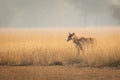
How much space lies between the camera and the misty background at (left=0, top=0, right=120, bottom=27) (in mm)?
3676

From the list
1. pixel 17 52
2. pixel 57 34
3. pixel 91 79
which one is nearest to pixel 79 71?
pixel 91 79

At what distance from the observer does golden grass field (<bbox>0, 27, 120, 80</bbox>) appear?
143 inches

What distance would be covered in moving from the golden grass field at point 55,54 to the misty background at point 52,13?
73 mm

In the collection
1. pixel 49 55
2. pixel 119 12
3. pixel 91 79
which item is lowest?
pixel 91 79

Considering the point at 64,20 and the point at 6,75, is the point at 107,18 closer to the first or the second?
the point at 64,20

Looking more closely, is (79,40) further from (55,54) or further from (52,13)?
(52,13)

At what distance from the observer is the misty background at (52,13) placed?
3676 mm

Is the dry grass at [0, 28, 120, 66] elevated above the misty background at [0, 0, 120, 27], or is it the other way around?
the misty background at [0, 0, 120, 27]

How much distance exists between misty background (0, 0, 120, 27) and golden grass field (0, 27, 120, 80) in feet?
0.24

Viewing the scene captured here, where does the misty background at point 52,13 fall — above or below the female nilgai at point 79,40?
above

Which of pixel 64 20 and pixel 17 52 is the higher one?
pixel 64 20

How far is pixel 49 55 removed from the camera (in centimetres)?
372

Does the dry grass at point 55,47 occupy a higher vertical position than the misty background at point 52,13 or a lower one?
lower

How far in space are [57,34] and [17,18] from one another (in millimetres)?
464
